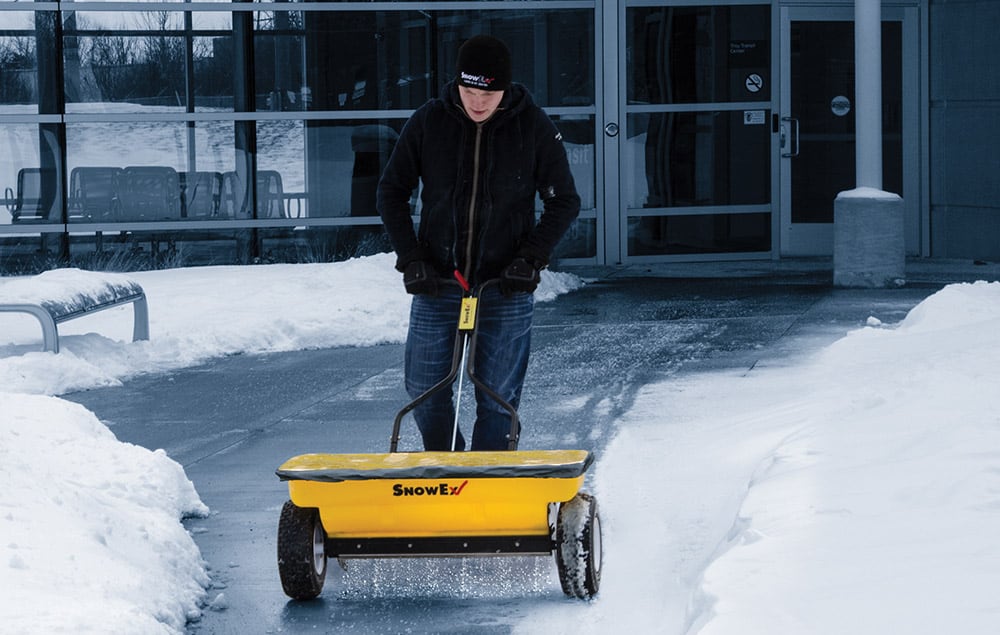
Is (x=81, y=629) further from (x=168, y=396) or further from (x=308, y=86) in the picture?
(x=308, y=86)

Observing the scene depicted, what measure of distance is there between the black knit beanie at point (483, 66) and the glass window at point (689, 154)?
12.8m

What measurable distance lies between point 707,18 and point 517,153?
13028 mm

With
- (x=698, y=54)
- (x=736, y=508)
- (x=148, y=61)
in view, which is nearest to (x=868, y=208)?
(x=698, y=54)

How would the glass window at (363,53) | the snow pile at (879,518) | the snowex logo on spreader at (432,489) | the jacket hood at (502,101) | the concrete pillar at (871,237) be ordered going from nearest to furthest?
the snow pile at (879,518)
the snowex logo on spreader at (432,489)
the jacket hood at (502,101)
the concrete pillar at (871,237)
the glass window at (363,53)

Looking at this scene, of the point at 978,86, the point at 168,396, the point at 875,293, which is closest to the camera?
the point at 168,396

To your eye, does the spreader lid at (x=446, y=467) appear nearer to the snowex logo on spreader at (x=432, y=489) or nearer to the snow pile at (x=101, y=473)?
the snowex logo on spreader at (x=432, y=489)

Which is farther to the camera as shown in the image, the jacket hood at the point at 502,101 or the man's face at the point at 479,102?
the jacket hood at the point at 502,101

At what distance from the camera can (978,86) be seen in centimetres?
1748

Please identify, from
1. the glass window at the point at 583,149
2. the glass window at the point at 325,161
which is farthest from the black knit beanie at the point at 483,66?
the glass window at the point at 583,149

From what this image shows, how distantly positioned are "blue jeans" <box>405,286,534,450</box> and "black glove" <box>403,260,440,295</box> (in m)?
0.09

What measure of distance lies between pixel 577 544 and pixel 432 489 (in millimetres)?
470

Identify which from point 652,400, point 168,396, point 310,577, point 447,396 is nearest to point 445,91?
point 447,396

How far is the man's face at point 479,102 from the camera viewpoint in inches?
216

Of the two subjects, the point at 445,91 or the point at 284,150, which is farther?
the point at 284,150
